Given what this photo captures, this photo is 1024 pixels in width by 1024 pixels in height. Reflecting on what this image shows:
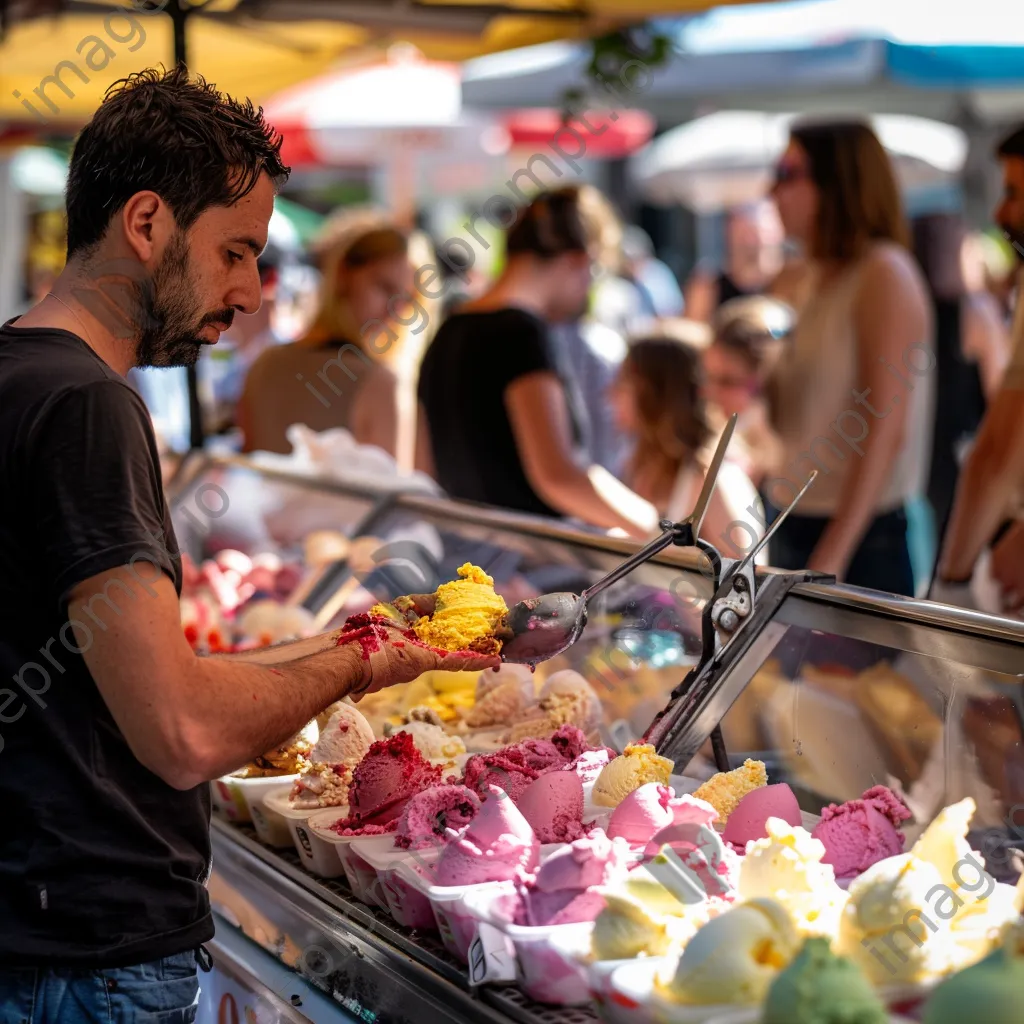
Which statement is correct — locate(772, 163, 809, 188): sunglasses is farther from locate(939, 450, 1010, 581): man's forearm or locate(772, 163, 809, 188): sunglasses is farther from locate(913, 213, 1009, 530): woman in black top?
locate(913, 213, 1009, 530): woman in black top

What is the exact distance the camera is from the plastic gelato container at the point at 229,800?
2.55m

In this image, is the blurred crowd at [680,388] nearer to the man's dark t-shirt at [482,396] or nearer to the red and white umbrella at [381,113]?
the man's dark t-shirt at [482,396]

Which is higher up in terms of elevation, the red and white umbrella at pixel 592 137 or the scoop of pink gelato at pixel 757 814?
the red and white umbrella at pixel 592 137

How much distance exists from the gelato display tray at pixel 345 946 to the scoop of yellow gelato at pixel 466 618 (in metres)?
0.43

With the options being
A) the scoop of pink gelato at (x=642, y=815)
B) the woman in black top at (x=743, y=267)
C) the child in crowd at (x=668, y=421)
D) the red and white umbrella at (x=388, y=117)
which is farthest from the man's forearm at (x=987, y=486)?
the woman in black top at (x=743, y=267)

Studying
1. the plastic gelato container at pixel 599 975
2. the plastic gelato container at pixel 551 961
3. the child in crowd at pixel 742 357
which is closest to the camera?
the plastic gelato container at pixel 599 975

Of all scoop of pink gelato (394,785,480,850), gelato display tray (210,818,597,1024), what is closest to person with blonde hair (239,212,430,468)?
gelato display tray (210,818,597,1024)

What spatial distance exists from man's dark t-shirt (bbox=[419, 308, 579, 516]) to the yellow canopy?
1.47 m

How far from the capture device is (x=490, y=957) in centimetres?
173

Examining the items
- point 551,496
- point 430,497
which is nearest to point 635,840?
point 430,497

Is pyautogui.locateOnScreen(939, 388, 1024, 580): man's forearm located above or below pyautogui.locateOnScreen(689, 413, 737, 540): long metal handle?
below

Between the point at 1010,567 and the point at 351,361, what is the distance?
8.43 ft

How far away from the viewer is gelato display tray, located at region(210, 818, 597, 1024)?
1749 millimetres

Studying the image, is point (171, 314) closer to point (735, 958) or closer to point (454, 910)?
point (454, 910)
